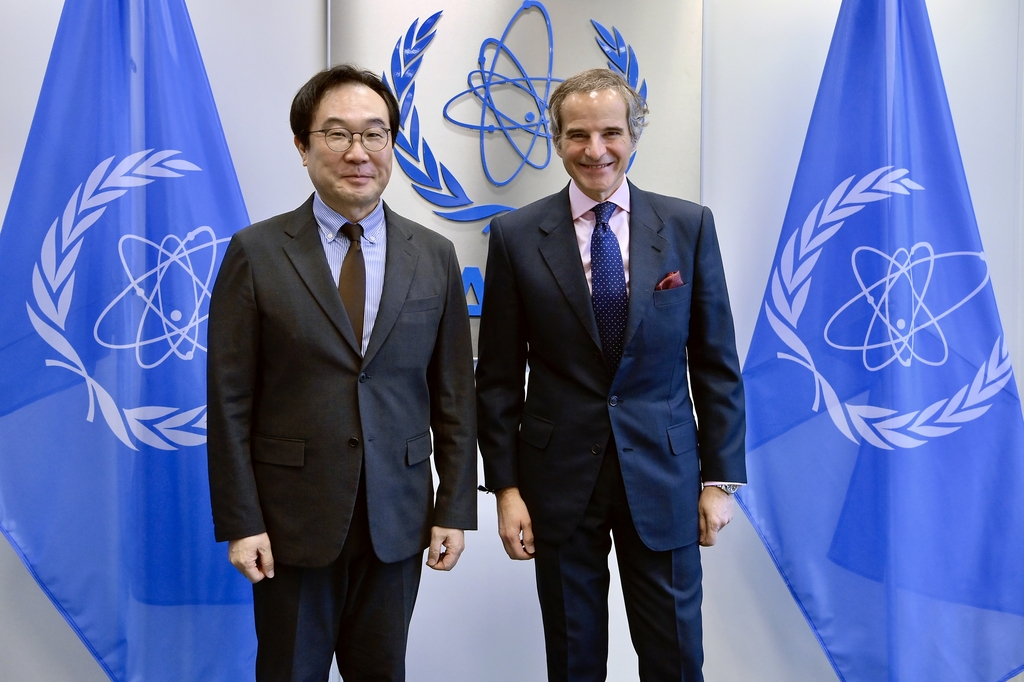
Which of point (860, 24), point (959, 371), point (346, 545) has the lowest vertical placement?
point (346, 545)

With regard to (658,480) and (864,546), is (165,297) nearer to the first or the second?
(658,480)

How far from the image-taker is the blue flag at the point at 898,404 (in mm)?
2268

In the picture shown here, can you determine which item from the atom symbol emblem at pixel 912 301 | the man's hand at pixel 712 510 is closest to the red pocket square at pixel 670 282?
the man's hand at pixel 712 510

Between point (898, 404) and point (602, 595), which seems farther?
point (898, 404)

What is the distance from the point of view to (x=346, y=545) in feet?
5.41

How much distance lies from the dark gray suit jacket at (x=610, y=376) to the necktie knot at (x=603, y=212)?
0.18 feet

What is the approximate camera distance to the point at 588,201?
6.05 ft

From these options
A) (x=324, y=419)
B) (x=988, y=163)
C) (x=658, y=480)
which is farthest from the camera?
(x=988, y=163)

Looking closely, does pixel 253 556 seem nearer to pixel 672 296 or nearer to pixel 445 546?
pixel 445 546

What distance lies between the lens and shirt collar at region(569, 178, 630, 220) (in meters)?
1.84

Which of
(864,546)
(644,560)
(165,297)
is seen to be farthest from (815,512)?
(165,297)

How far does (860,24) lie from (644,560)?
172cm

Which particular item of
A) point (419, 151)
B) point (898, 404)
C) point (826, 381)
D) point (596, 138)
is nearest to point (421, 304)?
point (596, 138)

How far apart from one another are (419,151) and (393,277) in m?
0.95
